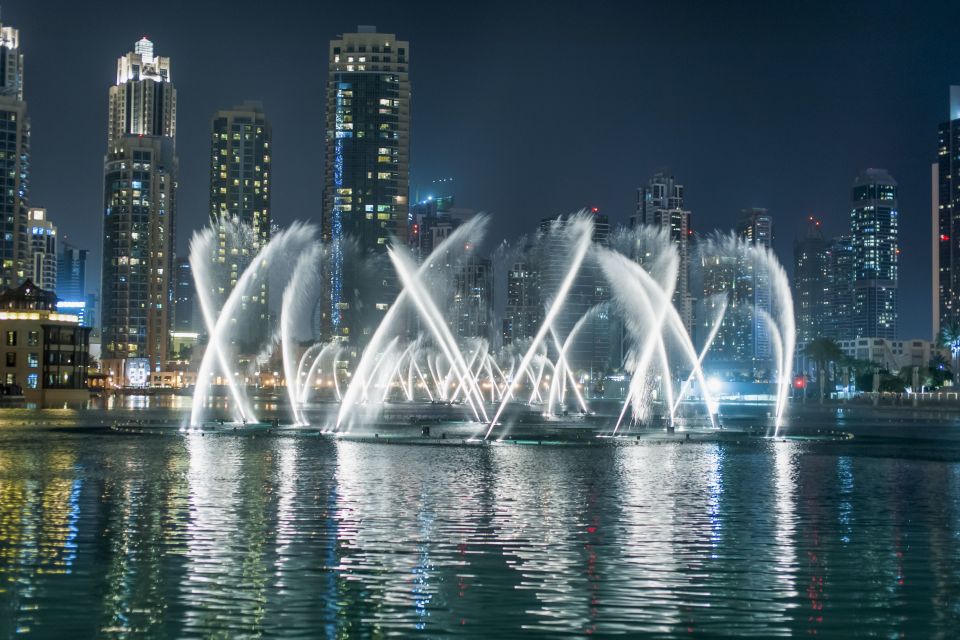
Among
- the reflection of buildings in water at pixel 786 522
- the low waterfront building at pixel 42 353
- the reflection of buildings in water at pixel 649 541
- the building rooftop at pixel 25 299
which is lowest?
the reflection of buildings in water at pixel 786 522

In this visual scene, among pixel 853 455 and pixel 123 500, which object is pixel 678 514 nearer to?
pixel 123 500

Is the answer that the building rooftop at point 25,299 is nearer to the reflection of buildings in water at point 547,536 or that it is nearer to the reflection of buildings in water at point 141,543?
the reflection of buildings in water at point 141,543

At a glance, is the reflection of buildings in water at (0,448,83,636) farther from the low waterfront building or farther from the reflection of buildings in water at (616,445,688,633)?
the low waterfront building

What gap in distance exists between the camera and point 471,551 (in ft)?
74.2

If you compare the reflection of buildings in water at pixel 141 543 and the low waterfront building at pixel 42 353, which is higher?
the low waterfront building at pixel 42 353

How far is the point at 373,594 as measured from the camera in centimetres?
1830

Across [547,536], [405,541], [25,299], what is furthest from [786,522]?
[25,299]

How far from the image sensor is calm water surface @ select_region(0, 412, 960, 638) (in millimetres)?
16719

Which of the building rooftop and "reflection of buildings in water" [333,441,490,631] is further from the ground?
the building rooftop

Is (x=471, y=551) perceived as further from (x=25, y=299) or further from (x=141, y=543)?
(x=25, y=299)

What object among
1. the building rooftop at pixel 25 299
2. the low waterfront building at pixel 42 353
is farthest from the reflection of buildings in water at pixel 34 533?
the building rooftop at pixel 25 299

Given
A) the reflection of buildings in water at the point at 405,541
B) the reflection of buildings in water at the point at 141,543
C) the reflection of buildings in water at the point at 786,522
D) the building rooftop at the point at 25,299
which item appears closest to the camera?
the reflection of buildings in water at the point at 141,543

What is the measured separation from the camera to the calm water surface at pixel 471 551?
54.9 ft

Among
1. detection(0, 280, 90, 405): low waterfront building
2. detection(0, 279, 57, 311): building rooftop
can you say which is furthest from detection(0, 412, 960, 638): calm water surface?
detection(0, 279, 57, 311): building rooftop
